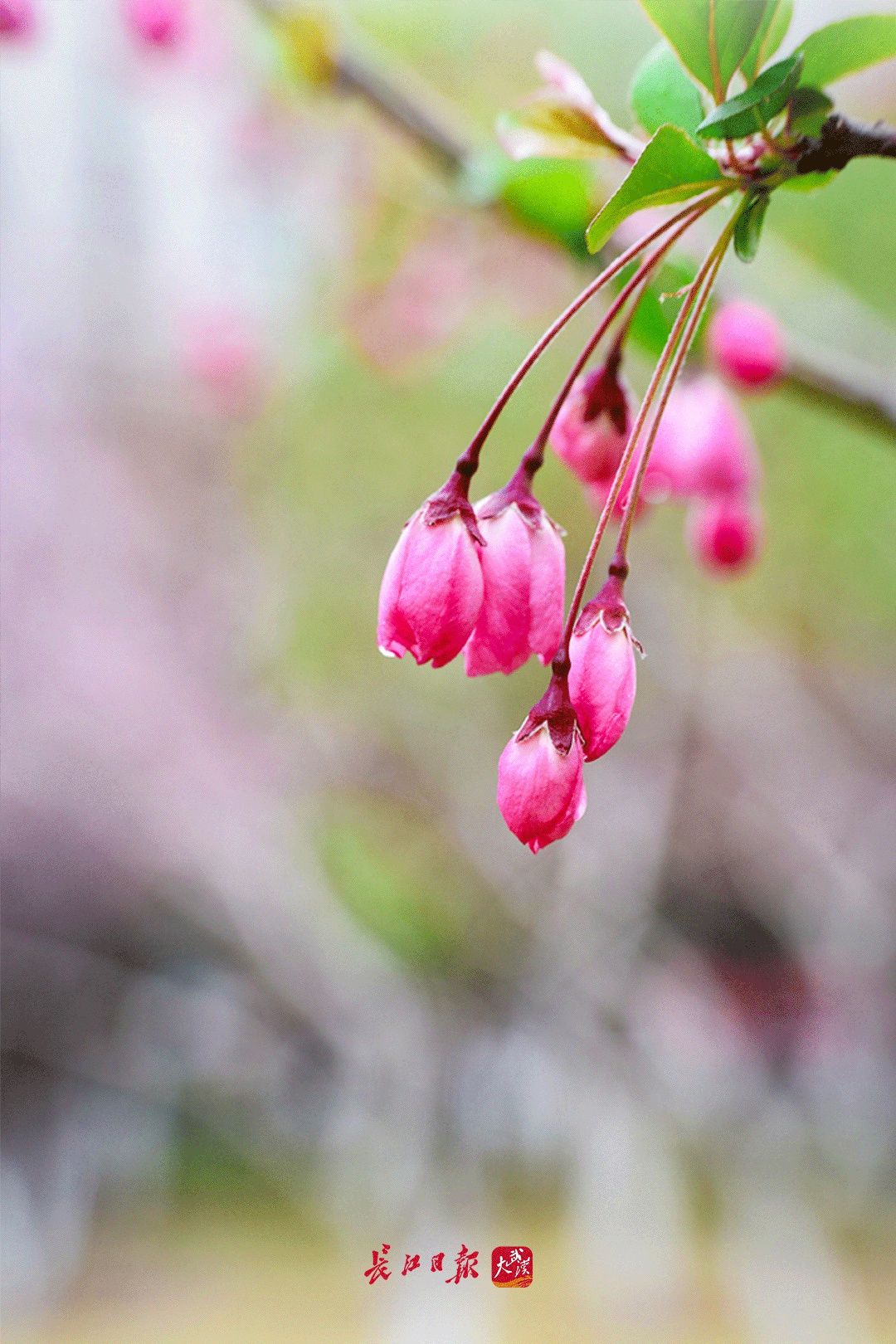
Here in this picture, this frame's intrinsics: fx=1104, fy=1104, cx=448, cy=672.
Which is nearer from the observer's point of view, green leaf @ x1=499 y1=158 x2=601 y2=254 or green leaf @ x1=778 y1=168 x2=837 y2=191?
green leaf @ x1=778 y1=168 x2=837 y2=191

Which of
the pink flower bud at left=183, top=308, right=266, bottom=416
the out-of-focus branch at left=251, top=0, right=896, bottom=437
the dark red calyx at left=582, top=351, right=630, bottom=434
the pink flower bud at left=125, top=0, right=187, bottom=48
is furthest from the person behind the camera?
the pink flower bud at left=183, top=308, right=266, bottom=416

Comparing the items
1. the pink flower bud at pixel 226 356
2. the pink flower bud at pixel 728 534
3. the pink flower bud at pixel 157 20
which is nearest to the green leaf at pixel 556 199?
the pink flower bud at pixel 728 534

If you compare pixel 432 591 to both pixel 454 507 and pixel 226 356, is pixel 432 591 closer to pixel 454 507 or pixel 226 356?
pixel 454 507

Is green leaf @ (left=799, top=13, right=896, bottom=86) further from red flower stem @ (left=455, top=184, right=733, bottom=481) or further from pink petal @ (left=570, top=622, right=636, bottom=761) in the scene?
pink petal @ (left=570, top=622, right=636, bottom=761)

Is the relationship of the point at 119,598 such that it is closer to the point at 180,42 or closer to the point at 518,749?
the point at 180,42

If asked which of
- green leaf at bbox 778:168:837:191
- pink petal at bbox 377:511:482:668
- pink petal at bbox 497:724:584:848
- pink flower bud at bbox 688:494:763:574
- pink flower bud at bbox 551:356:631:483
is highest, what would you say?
pink flower bud at bbox 688:494:763:574

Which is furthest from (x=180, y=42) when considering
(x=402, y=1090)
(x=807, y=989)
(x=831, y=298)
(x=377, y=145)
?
(x=807, y=989)

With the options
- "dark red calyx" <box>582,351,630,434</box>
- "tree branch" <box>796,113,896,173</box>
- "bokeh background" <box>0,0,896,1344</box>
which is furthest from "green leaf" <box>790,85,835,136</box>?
"bokeh background" <box>0,0,896,1344</box>

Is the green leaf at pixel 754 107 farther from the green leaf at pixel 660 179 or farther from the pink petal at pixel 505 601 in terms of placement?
the pink petal at pixel 505 601
